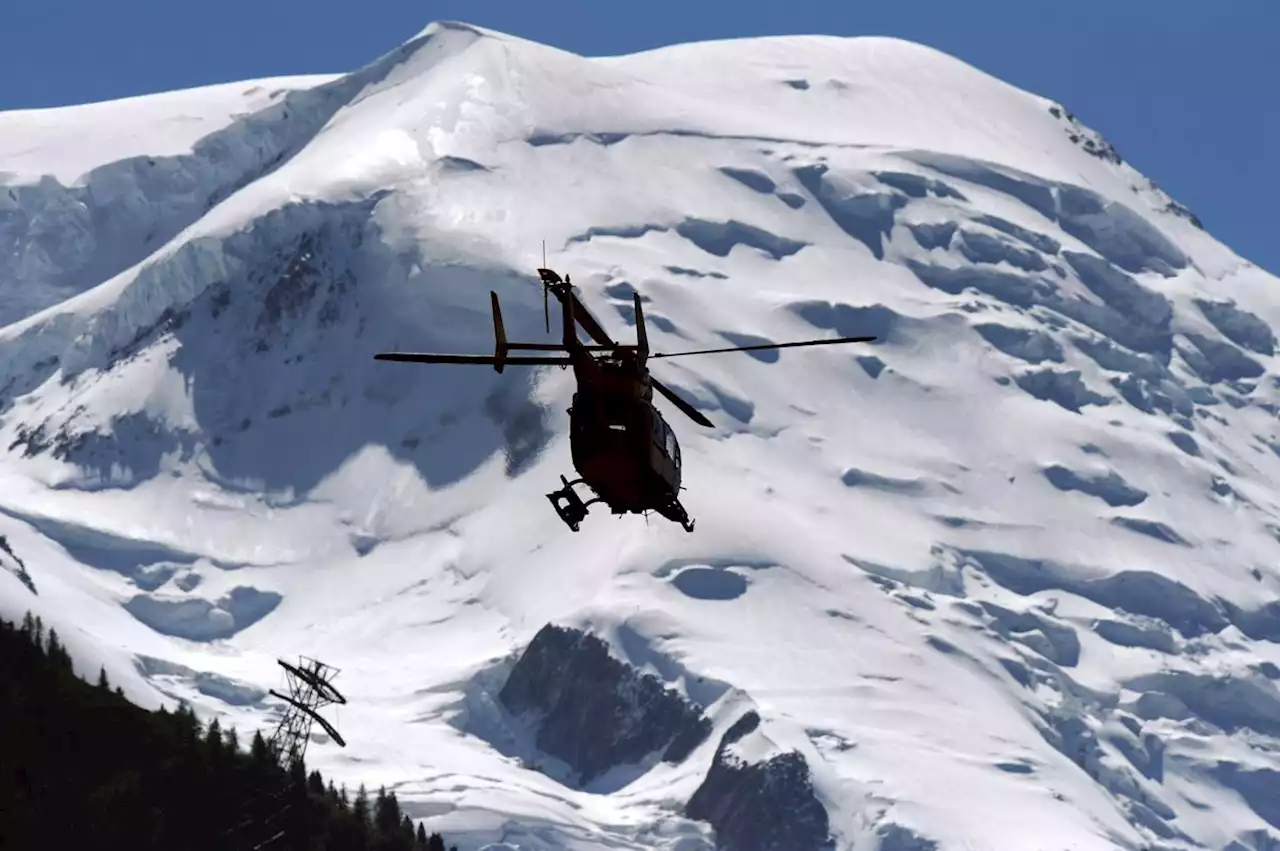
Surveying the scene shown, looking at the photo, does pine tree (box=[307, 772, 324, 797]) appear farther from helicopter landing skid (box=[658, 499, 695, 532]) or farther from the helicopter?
the helicopter

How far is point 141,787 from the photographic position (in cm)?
15000

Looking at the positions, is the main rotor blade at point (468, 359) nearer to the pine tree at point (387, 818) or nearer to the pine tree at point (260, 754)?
the pine tree at point (260, 754)

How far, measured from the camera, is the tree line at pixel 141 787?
14300 centimetres

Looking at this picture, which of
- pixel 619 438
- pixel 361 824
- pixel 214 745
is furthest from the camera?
pixel 361 824

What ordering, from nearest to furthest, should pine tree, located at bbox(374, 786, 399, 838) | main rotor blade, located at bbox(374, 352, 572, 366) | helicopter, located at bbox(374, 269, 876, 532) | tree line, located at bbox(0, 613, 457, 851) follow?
main rotor blade, located at bbox(374, 352, 572, 366) < helicopter, located at bbox(374, 269, 876, 532) < tree line, located at bbox(0, 613, 457, 851) < pine tree, located at bbox(374, 786, 399, 838)

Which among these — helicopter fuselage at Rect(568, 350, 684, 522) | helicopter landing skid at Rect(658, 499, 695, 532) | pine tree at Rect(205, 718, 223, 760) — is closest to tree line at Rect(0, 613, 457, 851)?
pine tree at Rect(205, 718, 223, 760)

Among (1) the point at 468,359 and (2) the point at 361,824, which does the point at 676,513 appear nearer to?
(1) the point at 468,359

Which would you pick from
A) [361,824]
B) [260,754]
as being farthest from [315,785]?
[361,824]

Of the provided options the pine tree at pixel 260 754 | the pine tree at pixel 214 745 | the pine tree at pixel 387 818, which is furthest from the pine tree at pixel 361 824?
the pine tree at pixel 214 745

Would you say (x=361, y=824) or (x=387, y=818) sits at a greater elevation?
(x=387, y=818)

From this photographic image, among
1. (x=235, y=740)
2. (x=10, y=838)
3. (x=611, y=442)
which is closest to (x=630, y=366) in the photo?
(x=611, y=442)

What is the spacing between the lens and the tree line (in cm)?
14300

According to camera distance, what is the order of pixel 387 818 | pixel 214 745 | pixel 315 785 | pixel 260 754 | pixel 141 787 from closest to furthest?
1. pixel 141 787
2. pixel 214 745
3. pixel 260 754
4. pixel 315 785
5. pixel 387 818

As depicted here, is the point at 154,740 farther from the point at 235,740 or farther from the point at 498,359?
the point at 498,359
